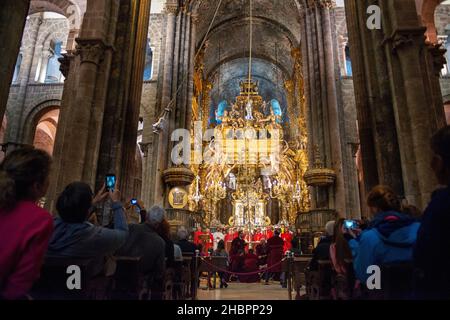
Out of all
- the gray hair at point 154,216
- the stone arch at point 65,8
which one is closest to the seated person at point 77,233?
the gray hair at point 154,216

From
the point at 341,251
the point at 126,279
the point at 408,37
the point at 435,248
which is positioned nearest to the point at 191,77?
the point at 408,37

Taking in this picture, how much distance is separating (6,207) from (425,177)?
5.76m

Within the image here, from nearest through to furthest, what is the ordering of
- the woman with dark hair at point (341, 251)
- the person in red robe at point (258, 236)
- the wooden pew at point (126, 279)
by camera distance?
the wooden pew at point (126, 279) → the woman with dark hair at point (341, 251) → the person in red robe at point (258, 236)

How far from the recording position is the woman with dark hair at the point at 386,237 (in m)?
2.18

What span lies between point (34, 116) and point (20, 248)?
16137 millimetres

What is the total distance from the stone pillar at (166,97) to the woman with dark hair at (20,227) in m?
10.7

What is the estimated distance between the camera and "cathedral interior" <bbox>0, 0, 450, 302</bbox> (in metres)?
6.22

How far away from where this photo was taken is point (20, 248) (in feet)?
4.50

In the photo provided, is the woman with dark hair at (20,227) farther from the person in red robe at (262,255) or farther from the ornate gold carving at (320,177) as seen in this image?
the ornate gold carving at (320,177)

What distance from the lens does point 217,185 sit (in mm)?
17953

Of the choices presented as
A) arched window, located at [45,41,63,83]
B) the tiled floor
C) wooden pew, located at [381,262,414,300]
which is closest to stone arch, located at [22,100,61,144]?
arched window, located at [45,41,63,83]

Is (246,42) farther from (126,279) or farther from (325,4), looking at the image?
(126,279)
